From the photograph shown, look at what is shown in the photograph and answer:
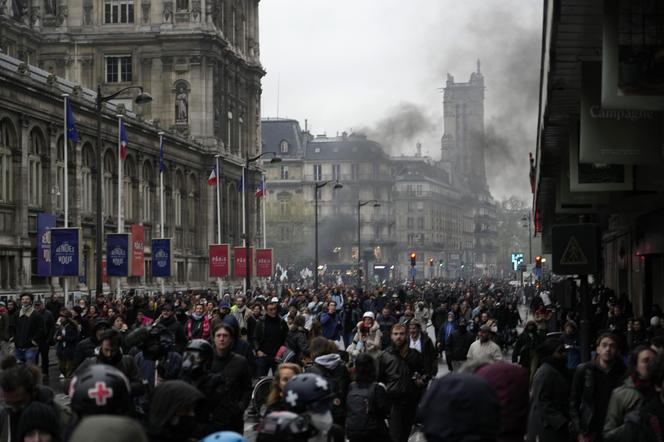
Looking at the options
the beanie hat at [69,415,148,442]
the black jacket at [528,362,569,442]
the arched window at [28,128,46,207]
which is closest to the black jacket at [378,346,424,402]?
the black jacket at [528,362,569,442]

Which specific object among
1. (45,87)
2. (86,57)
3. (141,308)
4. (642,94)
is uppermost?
(86,57)

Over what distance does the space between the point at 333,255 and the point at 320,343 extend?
14175 cm

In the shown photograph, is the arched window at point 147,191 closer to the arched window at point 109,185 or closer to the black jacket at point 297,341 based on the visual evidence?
the arched window at point 109,185

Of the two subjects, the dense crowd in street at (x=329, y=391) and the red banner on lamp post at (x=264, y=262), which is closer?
the dense crowd in street at (x=329, y=391)

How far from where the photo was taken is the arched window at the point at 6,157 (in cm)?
5447

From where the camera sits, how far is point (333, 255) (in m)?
156

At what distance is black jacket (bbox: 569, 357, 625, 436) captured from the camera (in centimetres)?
1235

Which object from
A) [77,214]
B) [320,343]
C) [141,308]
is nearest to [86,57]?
[77,214]

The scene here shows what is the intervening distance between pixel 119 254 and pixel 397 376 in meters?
32.1

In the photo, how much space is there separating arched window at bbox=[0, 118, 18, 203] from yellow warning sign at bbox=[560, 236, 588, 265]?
135ft

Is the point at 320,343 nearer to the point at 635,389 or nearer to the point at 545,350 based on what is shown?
the point at 545,350

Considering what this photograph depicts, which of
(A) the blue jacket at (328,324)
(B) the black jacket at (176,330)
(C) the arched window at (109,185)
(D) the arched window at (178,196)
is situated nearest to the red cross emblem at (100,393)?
(B) the black jacket at (176,330)

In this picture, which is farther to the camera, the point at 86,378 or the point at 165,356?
the point at 165,356

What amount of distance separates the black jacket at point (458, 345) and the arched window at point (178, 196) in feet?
187
